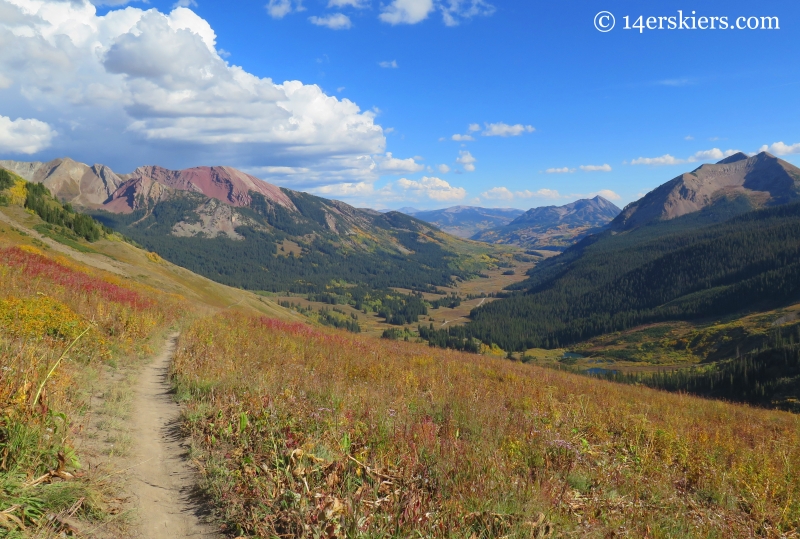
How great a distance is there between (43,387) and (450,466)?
5.52m

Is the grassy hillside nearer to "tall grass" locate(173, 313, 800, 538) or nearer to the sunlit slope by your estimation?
"tall grass" locate(173, 313, 800, 538)

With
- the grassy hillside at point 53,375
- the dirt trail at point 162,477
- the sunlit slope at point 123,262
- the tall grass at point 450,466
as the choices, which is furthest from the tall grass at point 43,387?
the sunlit slope at point 123,262

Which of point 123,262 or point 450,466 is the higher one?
point 123,262

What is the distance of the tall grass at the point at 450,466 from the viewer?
4738 mm

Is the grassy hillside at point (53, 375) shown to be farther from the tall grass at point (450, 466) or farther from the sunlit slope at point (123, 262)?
the sunlit slope at point (123, 262)

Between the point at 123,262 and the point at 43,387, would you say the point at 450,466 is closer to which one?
the point at 43,387

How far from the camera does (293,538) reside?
14.5 ft

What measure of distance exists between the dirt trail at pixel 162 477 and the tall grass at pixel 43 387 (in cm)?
72

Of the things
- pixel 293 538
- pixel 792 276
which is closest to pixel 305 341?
pixel 293 538

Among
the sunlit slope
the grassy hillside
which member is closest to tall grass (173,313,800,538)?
the grassy hillside

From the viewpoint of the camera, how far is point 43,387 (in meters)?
5.49

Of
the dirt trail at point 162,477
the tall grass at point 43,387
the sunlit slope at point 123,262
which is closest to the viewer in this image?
the tall grass at point 43,387

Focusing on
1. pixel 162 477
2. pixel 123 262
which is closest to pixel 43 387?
pixel 162 477

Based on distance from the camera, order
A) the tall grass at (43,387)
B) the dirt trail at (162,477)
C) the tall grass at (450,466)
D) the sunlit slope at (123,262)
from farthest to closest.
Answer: the sunlit slope at (123,262), the dirt trail at (162,477), the tall grass at (450,466), the tall grass at (43,387)
